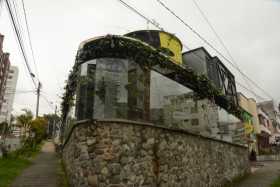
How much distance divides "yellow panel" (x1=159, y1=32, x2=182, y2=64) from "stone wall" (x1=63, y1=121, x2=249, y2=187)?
245 inches

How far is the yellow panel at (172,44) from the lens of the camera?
40.9ft

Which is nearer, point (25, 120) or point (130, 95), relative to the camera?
point (130, 95)

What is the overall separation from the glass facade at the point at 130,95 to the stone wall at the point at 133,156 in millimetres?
422

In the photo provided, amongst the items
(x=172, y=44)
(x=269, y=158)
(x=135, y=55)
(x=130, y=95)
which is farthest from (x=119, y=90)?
(x=269, y=158)

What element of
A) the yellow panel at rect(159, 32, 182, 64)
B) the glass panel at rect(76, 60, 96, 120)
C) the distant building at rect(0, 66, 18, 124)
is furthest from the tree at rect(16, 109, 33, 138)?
the distant building at rect(0, 66, 18, 124)

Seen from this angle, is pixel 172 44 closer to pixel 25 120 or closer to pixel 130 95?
pixel 130 95

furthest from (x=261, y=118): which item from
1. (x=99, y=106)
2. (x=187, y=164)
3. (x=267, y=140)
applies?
(x=99, y=106)

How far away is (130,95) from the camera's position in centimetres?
638

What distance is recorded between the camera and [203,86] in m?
8.91

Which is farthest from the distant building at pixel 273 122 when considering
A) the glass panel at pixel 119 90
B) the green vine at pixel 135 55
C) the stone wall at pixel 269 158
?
the glass panel at pixel 119 90

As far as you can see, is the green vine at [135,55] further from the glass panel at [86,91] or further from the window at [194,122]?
the window at [194,122]

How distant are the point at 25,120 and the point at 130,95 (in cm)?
2334

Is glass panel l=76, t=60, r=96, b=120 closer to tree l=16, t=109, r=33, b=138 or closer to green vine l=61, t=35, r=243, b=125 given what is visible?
green vine l=61, t=35, r=243, b=125

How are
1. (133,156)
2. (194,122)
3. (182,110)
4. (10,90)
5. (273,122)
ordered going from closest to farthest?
(133,156) → (182,110) → (194,122) → (273,122) → (10,90)
